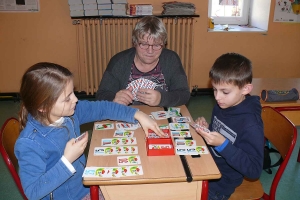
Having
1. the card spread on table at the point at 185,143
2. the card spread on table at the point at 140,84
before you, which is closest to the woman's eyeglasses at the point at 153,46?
the card spread on table at the point at 140,84

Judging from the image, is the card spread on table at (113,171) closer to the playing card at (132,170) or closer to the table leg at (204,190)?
the playing card at (132,170)

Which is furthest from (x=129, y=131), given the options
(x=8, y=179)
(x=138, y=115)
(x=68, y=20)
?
(x=68, y=20)

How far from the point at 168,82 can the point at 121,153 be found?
39.4 inches

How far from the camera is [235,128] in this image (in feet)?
5.61

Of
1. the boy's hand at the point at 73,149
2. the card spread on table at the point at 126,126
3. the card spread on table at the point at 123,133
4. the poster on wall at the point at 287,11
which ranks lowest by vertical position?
the card spread on table at the point at 123,133

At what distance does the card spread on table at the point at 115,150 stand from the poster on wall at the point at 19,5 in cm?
336

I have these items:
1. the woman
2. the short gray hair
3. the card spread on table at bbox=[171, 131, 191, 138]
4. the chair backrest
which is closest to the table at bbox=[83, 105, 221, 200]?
the card spread on table at bbox=[171, 131, 191, 138]

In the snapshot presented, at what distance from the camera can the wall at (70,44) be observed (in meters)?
4.29

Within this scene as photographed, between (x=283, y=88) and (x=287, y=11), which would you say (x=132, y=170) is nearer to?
(x=283, y=88)

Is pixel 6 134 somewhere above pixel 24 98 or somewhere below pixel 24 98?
below

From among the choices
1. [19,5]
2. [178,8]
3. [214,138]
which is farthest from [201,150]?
[19,5]

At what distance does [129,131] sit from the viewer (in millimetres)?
1761

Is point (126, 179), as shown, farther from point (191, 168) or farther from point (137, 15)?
point (137, 15)

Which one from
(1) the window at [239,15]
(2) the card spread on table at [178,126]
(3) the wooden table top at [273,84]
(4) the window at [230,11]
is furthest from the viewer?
(4) the window at [230,11]
